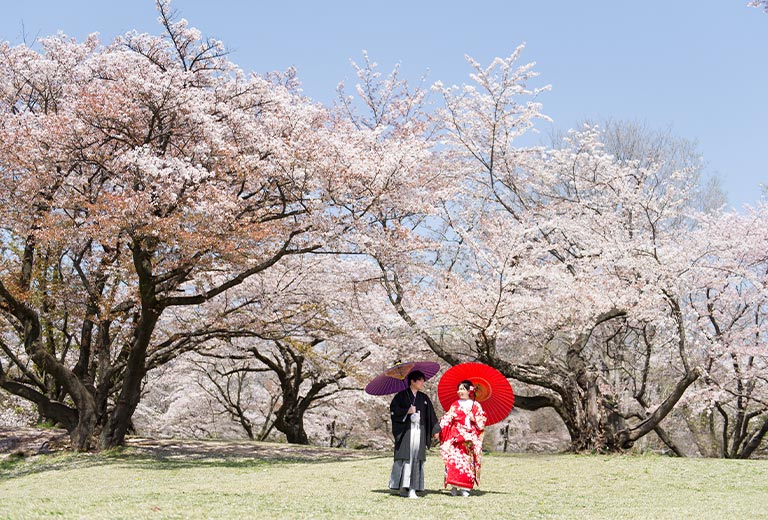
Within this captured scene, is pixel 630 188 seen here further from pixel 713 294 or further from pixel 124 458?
pixel 124 458

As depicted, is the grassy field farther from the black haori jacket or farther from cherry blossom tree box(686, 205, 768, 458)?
cherry blossom tree box(686, 205, 768, 458)

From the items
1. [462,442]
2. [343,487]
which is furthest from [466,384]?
[343,487]

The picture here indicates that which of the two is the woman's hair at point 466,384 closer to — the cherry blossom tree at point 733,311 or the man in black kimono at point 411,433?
the man in black kimono at point 411,433

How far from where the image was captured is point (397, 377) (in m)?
7.77

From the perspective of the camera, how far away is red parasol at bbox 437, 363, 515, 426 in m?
7.73

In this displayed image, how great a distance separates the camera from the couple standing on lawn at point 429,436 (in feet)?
24.0

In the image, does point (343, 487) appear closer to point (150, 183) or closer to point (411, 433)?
point (411, 433)

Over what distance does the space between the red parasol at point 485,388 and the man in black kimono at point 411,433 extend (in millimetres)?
383

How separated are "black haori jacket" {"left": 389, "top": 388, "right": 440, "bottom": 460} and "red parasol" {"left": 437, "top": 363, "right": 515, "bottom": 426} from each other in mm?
340

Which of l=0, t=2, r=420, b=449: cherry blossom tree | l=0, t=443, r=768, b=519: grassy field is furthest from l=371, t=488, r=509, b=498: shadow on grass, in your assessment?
l=0, t=2, r=420, b=449: cherry blossom tree

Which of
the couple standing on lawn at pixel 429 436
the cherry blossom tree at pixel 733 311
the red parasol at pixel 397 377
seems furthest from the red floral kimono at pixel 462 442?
the cherry blossom tree at pixel 733 311

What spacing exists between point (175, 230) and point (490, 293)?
5805 mm

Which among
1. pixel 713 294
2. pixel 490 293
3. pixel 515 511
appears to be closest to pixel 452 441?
pixel 515 511

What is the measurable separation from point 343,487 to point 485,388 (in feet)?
7.38
